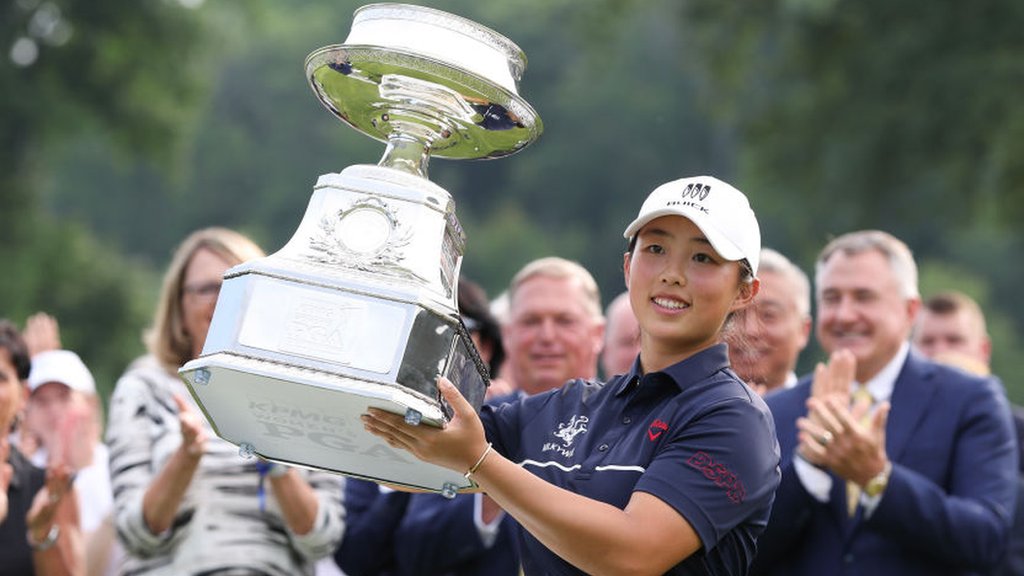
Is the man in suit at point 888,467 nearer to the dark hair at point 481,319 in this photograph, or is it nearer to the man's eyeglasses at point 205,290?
the dark hair at point 481,319

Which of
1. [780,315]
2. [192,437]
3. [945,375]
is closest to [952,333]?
[780,315]

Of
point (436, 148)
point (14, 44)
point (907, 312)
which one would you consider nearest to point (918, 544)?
point (907, 312)

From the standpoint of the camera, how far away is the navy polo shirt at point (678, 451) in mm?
4043

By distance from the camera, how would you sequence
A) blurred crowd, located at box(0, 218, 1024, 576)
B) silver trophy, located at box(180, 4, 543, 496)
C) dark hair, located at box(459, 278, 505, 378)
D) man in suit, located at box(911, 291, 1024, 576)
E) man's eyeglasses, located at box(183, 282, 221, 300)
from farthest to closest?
man in suit, located at box(911, 291, 1024, 576) → dark hair, located at box(459, 278, 505, 378) → man's eyeglasses, located at box(183, 282, 221, 300) → blurred crowd, located at box(0, 218, 1024, 576) → silver trophy, located at box(180, 4, 543, 496)

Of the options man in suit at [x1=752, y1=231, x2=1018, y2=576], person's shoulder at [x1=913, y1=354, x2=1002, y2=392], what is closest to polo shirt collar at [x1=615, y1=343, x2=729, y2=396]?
man in suit at [x1=752, y1=231, x2=1018, y2=576]

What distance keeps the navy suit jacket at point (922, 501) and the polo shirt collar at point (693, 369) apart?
2124mm

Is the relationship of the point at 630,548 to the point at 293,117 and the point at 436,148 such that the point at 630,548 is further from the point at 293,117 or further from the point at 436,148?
the point at 293,117

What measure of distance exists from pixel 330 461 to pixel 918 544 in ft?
9.05

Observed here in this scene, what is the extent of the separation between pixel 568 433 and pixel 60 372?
373 cm

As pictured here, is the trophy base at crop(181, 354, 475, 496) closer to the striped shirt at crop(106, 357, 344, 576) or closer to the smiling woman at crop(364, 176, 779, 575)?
the smiling woman at crop(364, 176, 779, 575)

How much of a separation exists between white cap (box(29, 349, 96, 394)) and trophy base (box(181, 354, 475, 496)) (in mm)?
3222

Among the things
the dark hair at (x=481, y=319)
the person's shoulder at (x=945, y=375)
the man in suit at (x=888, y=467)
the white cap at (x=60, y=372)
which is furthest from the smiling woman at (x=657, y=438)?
the white cap at (x=60, y=372)

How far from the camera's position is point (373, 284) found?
161 inches

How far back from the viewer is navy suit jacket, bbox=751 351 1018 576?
20.5 ft
